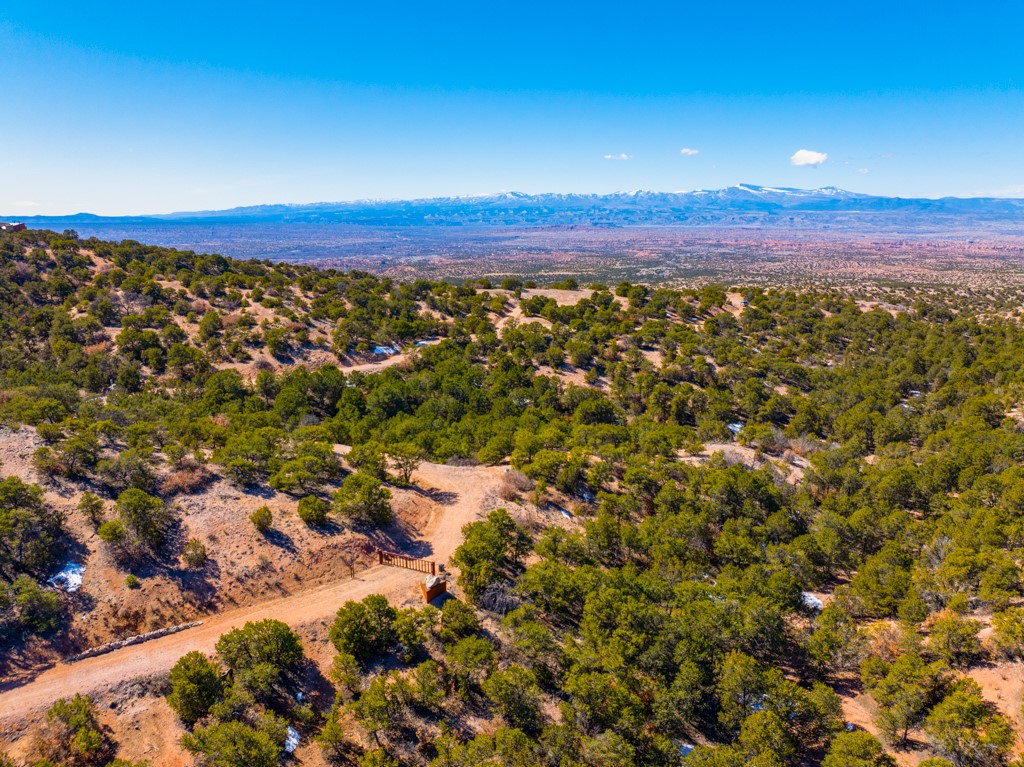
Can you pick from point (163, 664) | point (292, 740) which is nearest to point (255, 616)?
point (163, 664)

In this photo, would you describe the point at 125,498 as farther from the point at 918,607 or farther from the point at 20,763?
the point at 918,607

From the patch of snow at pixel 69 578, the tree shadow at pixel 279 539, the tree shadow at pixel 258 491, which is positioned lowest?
the tree shadow at pixel 279 539

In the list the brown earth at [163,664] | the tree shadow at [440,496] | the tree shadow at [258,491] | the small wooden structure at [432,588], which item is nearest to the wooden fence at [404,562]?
the brown earth at [163,664]

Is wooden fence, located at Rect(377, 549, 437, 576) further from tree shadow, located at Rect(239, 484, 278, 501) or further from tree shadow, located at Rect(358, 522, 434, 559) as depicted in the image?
tree shadow, located at Rect(239, 484, 278, 501)

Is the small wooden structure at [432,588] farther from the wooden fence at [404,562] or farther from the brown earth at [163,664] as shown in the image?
the wooden fence at [404,562]

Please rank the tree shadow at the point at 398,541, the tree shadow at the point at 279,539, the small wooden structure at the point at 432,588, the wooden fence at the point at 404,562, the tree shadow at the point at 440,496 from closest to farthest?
the small wooden structure at the point at 432,588
the tree shadow at the point at 279,539
the wooden fence at the point at 404,562
the tree shadow at the point at 398,541
the tree shadow at the point at 440,496
